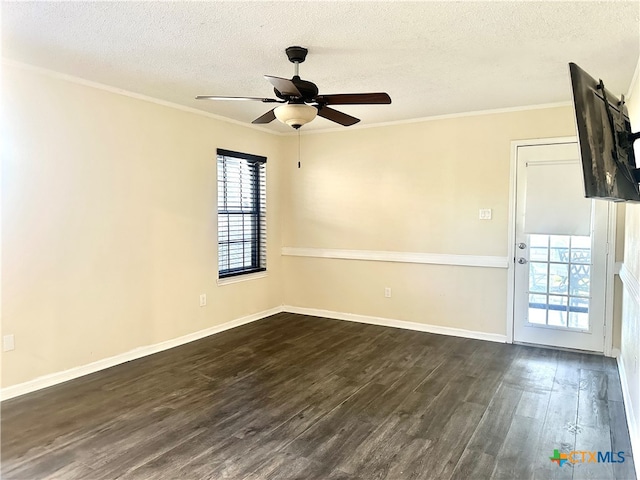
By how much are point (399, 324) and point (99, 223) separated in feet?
11.0

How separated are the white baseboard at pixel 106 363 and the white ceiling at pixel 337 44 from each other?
2.35 metres

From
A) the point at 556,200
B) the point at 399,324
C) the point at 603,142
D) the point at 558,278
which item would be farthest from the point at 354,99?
the point at 399,324

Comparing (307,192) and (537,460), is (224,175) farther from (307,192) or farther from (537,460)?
(537,460)

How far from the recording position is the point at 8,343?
3.07 m

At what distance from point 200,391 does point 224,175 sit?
2.53 metres

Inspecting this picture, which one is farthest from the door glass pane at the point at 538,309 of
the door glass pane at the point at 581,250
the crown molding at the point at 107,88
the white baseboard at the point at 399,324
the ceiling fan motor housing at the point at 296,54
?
the crown molding at the point at 107,88

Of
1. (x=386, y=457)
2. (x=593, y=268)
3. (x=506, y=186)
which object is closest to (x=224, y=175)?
(x=506, y=186)

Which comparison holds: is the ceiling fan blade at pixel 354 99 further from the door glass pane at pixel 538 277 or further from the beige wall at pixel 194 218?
the door glass pane at pixel 538 277

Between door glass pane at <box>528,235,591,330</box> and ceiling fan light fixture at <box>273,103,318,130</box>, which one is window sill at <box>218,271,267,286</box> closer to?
ceiling fan light fixture at <box>273,103,318,130</box>

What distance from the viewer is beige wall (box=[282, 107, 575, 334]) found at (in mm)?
4461

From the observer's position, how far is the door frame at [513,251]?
3.92m

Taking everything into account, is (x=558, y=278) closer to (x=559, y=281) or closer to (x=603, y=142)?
(x=559, y=281)

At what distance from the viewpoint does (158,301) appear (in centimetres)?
414
